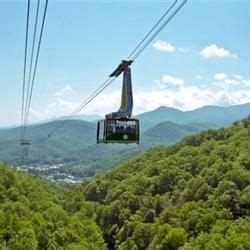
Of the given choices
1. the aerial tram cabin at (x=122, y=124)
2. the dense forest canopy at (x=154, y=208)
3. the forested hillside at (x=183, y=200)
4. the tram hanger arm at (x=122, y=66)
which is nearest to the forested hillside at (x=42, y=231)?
the dense forest canopy at (x=154, y=208)

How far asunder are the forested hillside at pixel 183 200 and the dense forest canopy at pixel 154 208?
12 cm

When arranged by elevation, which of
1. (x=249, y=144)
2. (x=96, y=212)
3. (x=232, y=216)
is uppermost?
(x=249, y=144)

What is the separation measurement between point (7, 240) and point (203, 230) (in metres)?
25.1

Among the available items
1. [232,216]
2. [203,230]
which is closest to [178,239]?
[203,230]

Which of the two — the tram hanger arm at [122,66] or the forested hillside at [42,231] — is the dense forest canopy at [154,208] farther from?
the tram hanger arm at [122,66]

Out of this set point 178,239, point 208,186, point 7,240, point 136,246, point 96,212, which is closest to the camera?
point 7,240

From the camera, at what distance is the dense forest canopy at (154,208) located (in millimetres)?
52062

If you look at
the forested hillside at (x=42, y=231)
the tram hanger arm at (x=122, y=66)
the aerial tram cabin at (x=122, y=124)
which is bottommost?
the forested hillside at (x=42, y=231)

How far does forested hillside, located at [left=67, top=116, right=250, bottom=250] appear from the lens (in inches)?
2170

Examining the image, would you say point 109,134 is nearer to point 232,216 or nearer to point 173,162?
point 232,216

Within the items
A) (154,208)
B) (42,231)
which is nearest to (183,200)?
(154,208)

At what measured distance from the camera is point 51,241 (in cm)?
5197

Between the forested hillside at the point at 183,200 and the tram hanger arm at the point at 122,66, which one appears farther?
the forested hillside at the point at 183,200

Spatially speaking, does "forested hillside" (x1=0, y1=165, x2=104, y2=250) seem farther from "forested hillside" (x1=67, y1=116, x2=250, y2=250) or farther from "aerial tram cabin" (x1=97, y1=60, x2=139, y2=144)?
"aerial tram cabin" (x1=97, y1=60, x2=139, y2=144)
